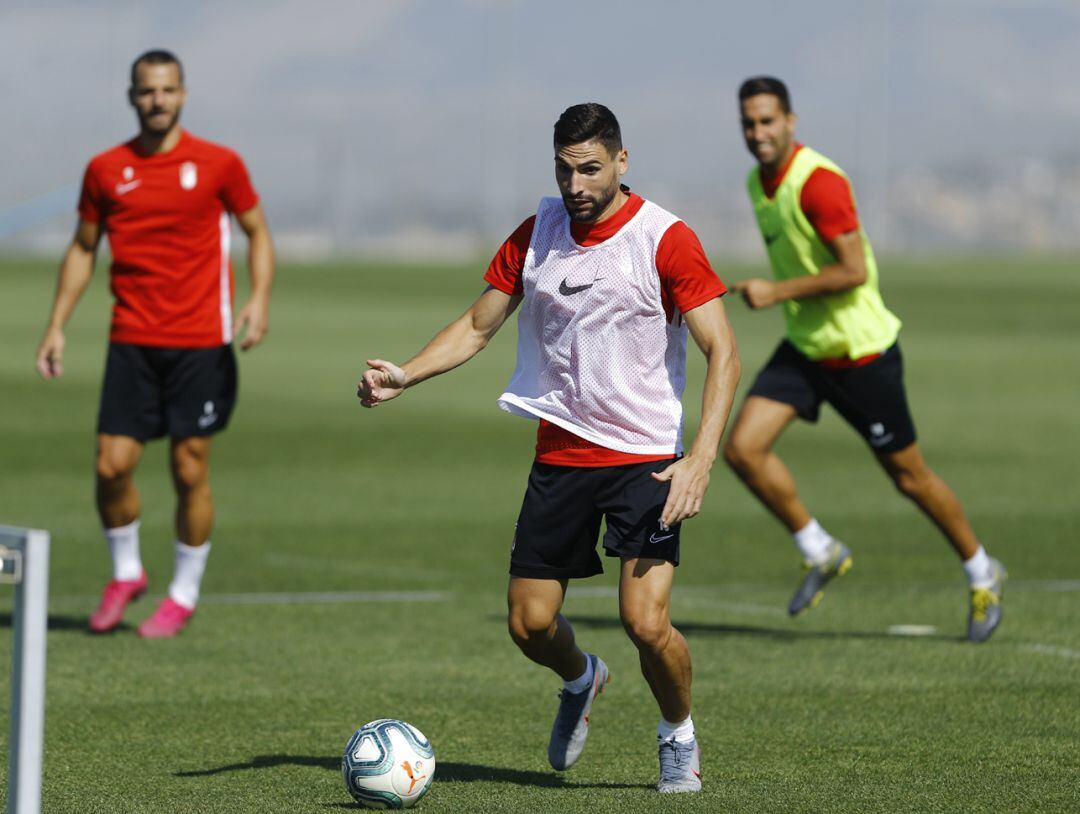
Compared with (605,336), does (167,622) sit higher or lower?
lower

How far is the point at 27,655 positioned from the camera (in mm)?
4137

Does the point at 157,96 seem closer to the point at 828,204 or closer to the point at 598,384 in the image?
the point at 828,204

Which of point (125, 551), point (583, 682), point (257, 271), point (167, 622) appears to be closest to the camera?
point (583, 682)

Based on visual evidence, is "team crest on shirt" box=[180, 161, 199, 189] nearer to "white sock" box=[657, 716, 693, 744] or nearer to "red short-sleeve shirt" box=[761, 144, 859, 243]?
"red short-sleeve shirt" box=[761, 144, 859, 243]

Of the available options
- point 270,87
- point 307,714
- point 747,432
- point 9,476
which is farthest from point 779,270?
point 270,87

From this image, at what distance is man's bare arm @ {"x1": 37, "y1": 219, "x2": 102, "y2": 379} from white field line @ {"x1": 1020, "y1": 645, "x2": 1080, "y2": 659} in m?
4.76

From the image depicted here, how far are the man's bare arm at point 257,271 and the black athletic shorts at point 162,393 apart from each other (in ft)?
0.73

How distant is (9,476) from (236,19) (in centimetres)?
4987

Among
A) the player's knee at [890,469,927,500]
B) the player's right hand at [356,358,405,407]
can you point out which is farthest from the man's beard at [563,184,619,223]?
the player's knee at [890,469,927,500]

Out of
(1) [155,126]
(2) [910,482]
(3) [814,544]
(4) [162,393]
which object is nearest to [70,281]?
(4) [162,393]

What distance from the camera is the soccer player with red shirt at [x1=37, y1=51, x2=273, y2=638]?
9.59 metres

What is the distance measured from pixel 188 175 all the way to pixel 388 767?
4433 mm

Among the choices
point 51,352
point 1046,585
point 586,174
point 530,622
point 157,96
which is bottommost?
point 1046,585

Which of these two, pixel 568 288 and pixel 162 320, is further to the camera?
pixel 162 320
